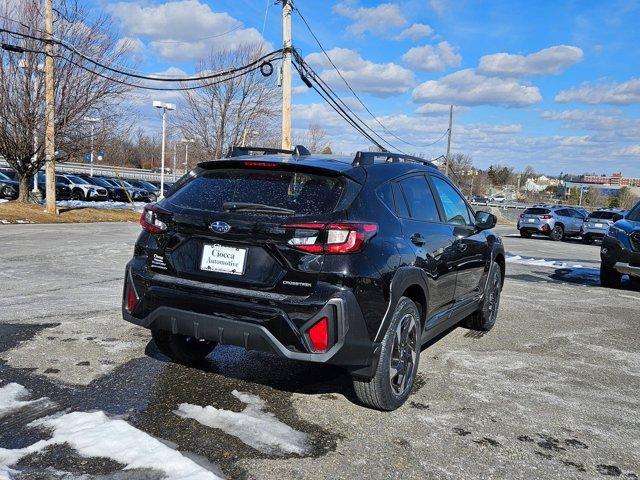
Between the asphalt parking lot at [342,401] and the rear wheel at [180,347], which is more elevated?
the rear wheel at [180,347]

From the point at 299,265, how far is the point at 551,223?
24.4m

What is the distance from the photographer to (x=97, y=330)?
5.31 meters

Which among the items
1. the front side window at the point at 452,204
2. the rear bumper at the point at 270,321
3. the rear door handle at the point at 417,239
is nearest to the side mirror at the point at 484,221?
the front side window at the point at 452,204

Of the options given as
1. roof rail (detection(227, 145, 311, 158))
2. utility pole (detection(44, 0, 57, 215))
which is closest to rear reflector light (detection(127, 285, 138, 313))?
roof rail (detection(227, 145, 311, 158))

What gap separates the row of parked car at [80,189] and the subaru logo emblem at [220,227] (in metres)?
26.6

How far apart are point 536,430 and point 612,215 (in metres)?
24.1

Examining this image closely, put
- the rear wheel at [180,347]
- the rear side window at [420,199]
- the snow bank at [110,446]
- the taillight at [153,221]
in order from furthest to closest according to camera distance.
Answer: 1. the rear wheel at [180,347]
2. the rear side window at [420,199]
3. the taillight at [153,221]
4. the snow bank at [110,446]

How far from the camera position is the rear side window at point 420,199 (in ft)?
13.6

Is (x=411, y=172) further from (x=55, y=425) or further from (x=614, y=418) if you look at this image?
(x=55, y=425)

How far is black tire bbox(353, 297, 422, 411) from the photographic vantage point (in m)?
3.51

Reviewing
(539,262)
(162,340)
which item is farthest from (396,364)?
(539,262)

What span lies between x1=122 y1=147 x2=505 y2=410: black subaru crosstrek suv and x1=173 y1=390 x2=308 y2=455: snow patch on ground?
0.47 meters

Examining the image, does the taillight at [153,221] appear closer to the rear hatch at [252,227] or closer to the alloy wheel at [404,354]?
the rear hatch at [252,227]

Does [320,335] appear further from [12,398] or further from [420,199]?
[12,398]
